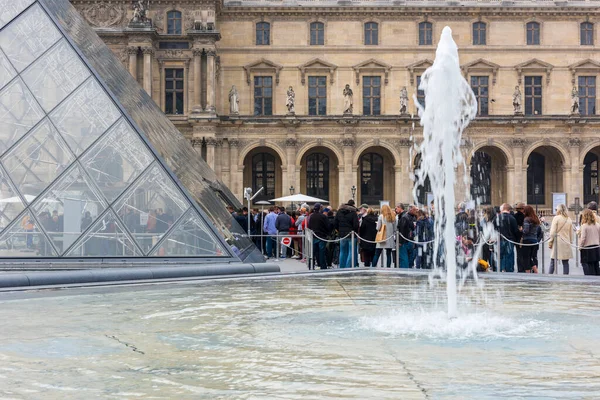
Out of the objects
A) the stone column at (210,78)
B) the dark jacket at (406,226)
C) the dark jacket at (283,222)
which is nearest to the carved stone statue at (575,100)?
the stone column at (210,78)

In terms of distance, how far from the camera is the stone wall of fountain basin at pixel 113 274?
11.0 metres

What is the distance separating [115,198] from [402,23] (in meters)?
34.7

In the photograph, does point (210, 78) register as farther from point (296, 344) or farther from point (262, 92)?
point (296, 344)

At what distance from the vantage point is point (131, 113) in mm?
14047

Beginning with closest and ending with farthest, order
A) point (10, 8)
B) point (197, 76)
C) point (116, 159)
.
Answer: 1. point (116, 159)
2. point (10, 8)
3. point (197, 76)

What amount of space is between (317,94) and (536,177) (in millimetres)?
13018

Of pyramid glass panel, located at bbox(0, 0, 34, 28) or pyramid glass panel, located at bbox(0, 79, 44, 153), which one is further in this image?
pyramid glass panel, located at bbox(0, 0, 34, 28)

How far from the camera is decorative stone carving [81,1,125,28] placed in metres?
42.3

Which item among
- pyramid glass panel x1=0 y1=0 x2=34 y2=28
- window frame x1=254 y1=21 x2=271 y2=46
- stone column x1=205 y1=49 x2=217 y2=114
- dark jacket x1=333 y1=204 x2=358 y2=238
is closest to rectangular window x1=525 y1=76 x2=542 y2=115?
window frame x1=254 y1=21 x2=271 y2=46

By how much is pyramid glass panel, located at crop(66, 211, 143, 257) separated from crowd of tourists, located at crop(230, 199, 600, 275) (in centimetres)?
423

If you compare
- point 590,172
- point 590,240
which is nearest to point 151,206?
point 590,240

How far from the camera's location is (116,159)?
1339 centimetres

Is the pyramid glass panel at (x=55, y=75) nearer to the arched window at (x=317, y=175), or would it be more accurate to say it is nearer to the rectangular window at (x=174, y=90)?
the rectangular window at (x=174, y=90)

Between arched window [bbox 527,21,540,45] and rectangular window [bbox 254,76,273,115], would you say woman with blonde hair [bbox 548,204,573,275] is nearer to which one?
rectangular window [bbox 254,76,273,115]
